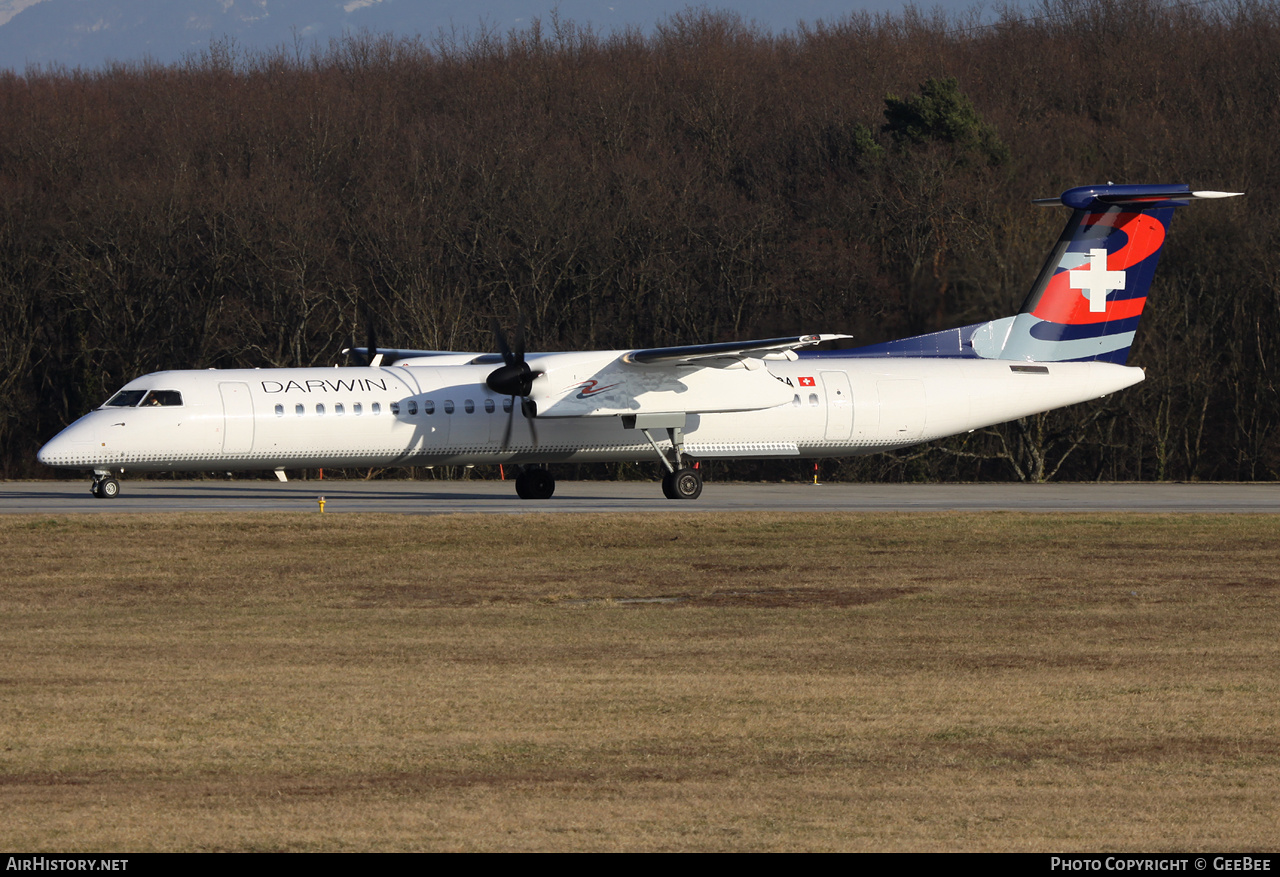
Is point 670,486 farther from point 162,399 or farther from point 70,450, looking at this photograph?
point 70,450

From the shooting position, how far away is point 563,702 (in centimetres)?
1120

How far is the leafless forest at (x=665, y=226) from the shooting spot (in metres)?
47.4

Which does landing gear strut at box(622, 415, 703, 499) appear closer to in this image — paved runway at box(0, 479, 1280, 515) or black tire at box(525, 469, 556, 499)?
paved runway at box(0, 479, 1280, 515)

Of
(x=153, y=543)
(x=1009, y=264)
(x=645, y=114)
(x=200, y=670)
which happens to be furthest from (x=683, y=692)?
(x=645, y=114)

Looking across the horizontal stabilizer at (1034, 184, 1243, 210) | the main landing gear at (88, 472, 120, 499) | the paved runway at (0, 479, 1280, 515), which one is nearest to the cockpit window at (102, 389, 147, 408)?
the paved runway at (0, 479, 1280, 515)

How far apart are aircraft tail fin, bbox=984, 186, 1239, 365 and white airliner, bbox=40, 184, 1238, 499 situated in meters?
0.03

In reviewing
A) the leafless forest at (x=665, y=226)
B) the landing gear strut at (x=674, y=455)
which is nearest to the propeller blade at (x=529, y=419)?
the landing gear strut at (x=674, y=455)

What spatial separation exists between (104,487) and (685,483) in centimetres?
1213

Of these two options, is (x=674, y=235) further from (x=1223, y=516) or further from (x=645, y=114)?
(x=1223, y=516)

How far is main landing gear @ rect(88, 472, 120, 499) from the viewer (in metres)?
29.0

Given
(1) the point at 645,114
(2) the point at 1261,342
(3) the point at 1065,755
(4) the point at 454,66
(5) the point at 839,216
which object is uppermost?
(4) the point at 454,66

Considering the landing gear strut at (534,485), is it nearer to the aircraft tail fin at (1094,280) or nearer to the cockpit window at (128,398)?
the cockpit window at (128,398)

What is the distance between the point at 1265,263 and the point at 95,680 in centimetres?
4457

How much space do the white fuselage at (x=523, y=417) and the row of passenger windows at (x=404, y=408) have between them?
2cm
